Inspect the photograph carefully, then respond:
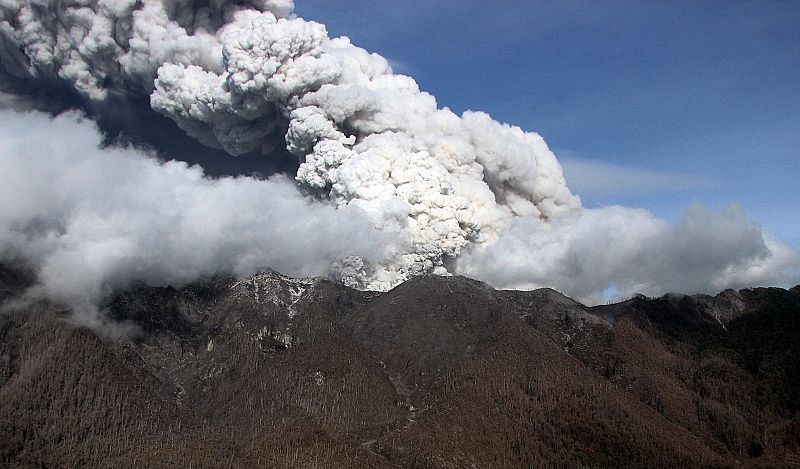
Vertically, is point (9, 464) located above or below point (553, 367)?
below

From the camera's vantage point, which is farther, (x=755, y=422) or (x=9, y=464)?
(x=755, y=422)

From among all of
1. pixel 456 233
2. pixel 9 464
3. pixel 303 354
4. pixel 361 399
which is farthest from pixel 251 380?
pixel 456 233

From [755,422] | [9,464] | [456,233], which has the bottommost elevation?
[9,464]

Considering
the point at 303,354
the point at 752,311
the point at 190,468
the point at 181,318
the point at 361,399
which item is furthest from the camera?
Answer: the point at 752,311

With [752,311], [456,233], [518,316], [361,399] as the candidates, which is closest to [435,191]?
[456,233]

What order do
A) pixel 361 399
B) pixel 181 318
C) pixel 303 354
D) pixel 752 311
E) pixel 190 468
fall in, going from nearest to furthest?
pixel 190 468, pixel 361 399, pixel 303 354, pixel 181 318, pixel 752 311

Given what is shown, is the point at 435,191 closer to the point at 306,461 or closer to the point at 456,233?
the point at 456,233
